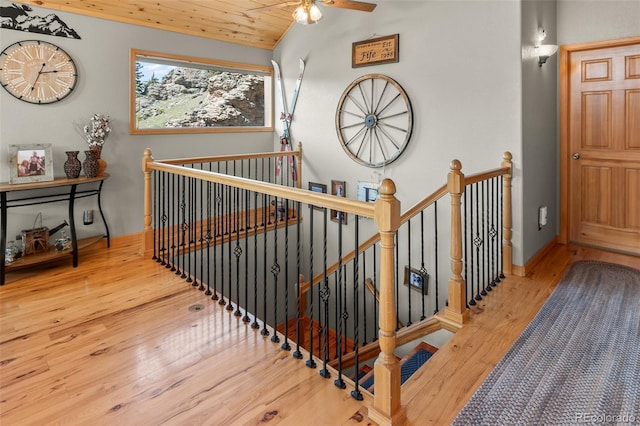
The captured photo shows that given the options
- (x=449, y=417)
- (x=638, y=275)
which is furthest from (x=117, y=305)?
(x=638, y=275)

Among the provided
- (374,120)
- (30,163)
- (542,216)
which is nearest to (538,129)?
(542,216)

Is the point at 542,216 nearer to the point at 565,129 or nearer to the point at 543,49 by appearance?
the point at 565,129

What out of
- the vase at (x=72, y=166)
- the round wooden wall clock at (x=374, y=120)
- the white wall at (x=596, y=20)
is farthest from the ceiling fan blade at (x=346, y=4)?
the vase at (x=72, y=166)

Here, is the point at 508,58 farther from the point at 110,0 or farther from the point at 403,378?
the point at 110,0

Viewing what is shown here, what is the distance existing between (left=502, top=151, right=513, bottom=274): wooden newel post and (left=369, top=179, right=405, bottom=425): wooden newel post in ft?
6.70

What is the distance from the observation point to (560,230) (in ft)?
14.3

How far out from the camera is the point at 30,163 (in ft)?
11.9

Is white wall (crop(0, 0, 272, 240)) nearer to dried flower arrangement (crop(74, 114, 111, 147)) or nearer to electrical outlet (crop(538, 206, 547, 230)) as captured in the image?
dried flower arrangement (crop(74, 114, 111, 147))

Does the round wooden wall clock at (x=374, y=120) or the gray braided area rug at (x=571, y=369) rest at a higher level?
the round wooden wall clock at (x=374, y=120)

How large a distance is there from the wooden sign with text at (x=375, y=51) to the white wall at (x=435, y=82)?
7cm

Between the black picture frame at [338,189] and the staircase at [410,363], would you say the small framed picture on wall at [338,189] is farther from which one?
the staircase at [410,363]

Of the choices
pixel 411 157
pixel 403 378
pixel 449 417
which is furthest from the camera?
pixel 411 157

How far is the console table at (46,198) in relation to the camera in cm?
335

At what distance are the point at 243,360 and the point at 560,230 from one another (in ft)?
12.3
